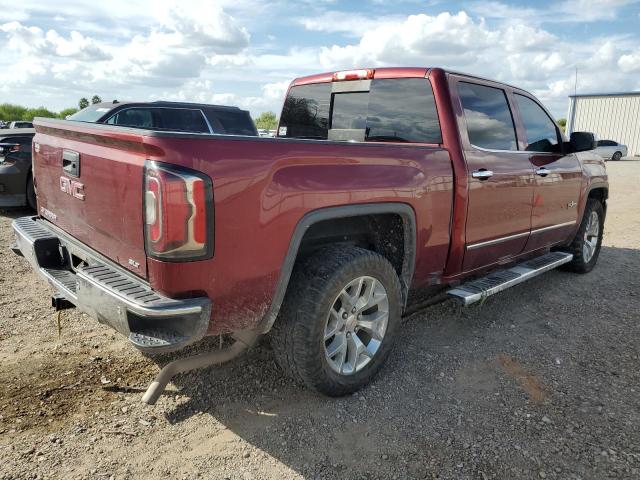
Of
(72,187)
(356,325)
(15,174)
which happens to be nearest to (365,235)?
(356,325)

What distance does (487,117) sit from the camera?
397 cm

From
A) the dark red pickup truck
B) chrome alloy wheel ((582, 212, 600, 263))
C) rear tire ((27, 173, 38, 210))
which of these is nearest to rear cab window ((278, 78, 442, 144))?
the dark red pickup truck

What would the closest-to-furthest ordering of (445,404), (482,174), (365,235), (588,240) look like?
(445,404) → (365,235) → (482,174) → (588,240)

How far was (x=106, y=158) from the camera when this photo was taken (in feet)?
8.23

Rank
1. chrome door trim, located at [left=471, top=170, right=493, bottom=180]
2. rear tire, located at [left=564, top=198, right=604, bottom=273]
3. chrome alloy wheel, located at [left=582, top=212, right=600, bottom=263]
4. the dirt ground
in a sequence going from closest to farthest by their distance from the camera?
1. the dirt ground
2. chrome door trim, located at [left=471, top=170, right=493, bottom=180]
3. rear tire, located at [left=564, top=198, right=604, bottom=273]
4. chrome alloy wheel, located at [left=582, top=212, right=600, bottom=263]

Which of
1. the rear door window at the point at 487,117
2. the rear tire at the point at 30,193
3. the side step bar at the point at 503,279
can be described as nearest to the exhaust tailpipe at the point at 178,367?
the side step bar at the point at 503,279

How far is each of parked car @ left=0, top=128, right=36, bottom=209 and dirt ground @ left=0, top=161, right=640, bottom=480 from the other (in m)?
4.07

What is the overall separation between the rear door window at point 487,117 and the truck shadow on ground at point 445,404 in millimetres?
1470

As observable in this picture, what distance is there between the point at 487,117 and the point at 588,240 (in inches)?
114

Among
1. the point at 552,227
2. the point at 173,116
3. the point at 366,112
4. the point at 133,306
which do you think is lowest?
the point at 552,227

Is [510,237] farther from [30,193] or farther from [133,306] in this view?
[30,193]

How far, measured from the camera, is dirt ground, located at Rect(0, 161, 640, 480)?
98.4 inches

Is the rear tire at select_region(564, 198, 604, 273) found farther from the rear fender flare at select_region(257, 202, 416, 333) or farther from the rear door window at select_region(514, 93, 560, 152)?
the rear fender flare at select_region(257, 202, 416, 333)

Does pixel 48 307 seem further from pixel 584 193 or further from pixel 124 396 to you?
pixel 584 193
